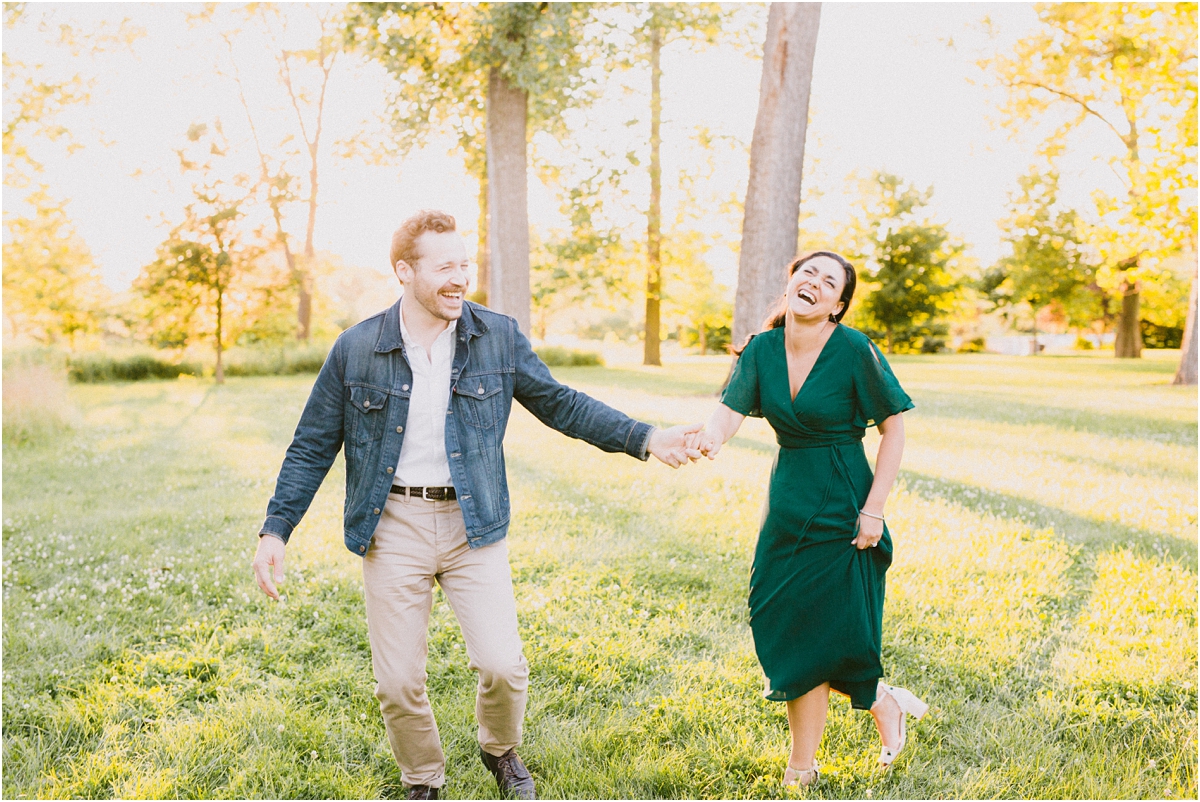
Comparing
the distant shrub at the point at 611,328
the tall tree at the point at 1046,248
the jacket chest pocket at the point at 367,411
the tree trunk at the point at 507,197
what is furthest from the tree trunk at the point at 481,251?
the distant shrub at the point at 611,328

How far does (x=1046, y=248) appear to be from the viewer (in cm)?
3978

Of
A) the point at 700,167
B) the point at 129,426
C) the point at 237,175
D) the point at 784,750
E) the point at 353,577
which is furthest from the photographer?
the point at 700,167

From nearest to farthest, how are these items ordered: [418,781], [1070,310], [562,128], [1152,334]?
1. [418,781]
2. [562,128]
3. [1070,310]
4. [1152,334]

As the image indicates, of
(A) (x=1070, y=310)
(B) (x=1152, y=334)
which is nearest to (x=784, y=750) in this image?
(A) (x=1070, y=310)

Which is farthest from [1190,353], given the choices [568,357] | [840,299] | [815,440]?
[815,440]

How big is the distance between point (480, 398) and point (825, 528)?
4.80 feet

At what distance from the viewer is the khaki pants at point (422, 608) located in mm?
3033

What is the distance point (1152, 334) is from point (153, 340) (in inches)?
2212

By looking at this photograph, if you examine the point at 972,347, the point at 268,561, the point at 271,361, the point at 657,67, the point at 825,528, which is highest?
the point at 657,67

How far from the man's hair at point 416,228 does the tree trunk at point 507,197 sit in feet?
39.7

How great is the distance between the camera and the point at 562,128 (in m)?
17.8

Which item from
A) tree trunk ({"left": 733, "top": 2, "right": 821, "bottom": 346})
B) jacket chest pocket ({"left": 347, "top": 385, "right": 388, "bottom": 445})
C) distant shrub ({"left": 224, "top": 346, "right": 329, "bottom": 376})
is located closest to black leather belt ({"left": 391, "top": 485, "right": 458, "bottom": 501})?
jacket chest pocket ({"left": 347, "top": 385, "right": 388, "bottom": 445})

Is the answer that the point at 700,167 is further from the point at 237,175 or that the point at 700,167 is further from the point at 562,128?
the point at 237,175

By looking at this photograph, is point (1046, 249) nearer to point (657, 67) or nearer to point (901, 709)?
point (657, 67)
